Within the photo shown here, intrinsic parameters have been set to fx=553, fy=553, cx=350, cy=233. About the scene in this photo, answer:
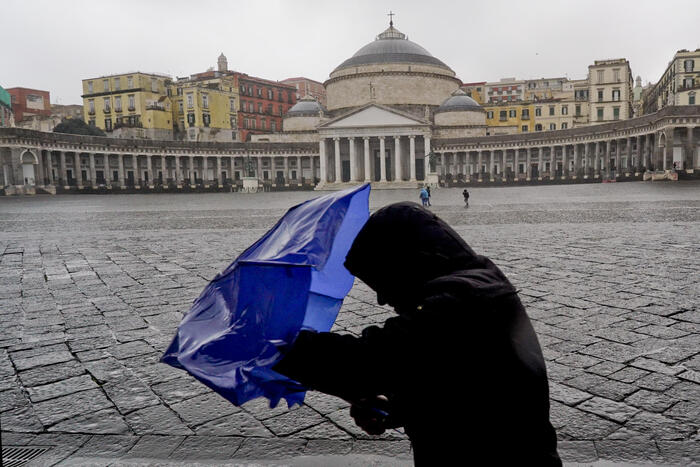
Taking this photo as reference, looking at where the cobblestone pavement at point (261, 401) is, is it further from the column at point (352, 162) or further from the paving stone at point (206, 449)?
the column at point (352, 162)

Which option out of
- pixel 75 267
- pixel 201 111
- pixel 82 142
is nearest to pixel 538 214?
pixel 75 267

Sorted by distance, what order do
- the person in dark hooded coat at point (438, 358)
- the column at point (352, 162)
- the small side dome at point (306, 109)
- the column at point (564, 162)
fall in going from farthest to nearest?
the small side dome at point (306, 109)
the column at point (352, 162)
the column at point (564, 162)
the person in dark hooded coat at point (438, 358)

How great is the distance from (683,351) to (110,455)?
393cm

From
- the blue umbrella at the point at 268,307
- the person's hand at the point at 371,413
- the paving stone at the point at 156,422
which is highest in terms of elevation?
the blue umbrella at the point at 268,307

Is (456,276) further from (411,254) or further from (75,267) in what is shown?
(75,267)

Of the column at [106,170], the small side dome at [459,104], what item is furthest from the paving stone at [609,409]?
the small side dome at [459,104]

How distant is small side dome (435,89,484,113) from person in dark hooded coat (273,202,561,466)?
6446 cm

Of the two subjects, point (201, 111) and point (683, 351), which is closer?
point (683, 351)

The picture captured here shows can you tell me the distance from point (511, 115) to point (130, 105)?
47.6 metres

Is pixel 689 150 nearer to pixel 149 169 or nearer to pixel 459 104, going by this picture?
pixel 459 104

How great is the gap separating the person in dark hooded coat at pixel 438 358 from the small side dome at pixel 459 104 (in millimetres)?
64456

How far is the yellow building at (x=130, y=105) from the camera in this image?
63562 mm

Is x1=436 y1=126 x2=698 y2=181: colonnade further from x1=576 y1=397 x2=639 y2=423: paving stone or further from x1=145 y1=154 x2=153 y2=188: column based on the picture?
x1=576 y1=397 x2=639 y2=423: paving stone

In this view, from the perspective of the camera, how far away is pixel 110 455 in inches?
112
